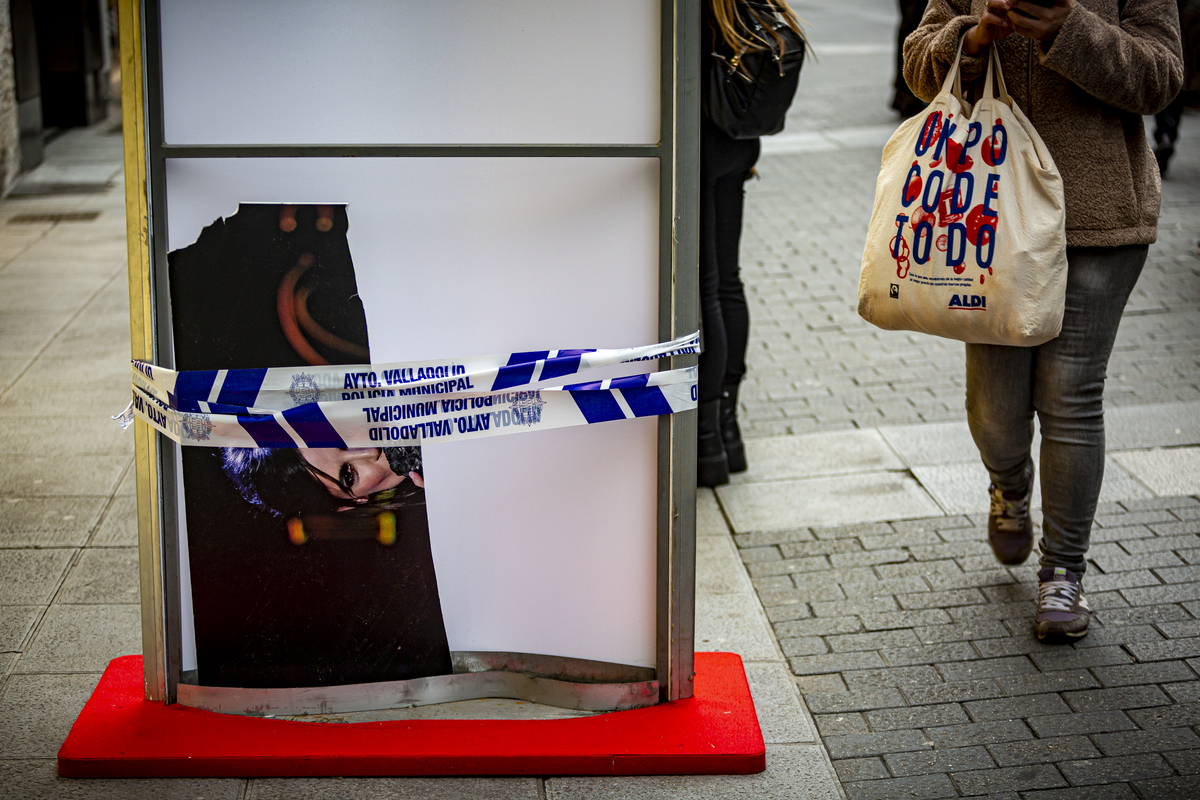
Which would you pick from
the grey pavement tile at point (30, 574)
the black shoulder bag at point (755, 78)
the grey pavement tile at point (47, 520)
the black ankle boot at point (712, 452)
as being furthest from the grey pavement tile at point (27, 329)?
the black shoulder bag at point (755, 78)

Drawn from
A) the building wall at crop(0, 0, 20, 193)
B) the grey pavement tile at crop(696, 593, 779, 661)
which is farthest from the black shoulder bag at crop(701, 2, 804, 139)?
the building wall at crop(0, 0, 20, 193)

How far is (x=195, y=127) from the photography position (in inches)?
97.4

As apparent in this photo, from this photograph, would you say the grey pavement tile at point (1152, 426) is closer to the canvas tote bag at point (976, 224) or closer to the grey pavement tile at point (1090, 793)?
the canvas tote bag at point (976, 224)

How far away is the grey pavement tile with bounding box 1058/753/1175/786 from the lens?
2.67 m

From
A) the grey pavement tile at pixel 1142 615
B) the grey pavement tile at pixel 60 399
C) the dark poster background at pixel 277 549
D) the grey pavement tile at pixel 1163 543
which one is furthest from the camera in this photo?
the grey pavement tile at pixel 60 399

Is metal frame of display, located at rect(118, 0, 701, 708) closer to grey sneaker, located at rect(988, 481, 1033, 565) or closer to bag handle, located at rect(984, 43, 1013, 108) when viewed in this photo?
bag handle, located at rect(984, 43, 1013, 108)

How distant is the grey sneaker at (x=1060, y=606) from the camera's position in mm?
3223

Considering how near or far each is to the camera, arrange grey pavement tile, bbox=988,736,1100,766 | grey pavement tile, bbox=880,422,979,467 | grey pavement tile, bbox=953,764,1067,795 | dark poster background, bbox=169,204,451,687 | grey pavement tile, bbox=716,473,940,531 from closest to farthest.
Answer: dark poster background, bbox=169,204,451,687 < grey pavement tile, bbox=953,764,1067,795 < grey pavement tile, bbox=988,736,1100,766 < grey pavement tile, bbox=716,473,940,531 < grey pavement tile, bbox=880,422,979,467

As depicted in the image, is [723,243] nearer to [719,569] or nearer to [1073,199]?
[719,569]

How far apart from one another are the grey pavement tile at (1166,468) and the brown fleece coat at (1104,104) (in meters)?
1.52

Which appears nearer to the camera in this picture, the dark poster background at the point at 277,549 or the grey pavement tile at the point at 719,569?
the dark poster background at the point at 277,549

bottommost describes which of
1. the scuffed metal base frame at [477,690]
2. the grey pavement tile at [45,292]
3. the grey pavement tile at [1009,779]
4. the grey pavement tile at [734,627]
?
the grey pavement tile at [734,627]

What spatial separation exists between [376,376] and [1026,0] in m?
1.74

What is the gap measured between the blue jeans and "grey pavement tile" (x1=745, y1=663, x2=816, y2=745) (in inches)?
33.4
